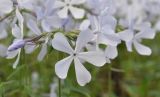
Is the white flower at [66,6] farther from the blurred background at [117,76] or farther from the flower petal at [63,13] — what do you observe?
the blurred background at [117,76]

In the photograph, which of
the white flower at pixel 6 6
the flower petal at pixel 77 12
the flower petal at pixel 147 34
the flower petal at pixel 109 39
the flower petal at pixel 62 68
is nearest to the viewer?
the flower petal at pixel 62 68

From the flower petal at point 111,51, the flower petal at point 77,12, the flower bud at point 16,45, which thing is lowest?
the flower petal at point 77,12

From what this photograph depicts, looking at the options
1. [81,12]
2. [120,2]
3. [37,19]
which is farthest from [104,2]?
[120,2]

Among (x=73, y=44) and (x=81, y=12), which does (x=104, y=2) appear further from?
(x=73, y=44)

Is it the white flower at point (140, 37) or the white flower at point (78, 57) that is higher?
the white flower at point (78, 57)

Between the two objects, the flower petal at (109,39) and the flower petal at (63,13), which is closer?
the flower petal at (109,39)

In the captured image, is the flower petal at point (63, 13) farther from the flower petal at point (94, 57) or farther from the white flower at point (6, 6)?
the flower petal at point (94, 57)

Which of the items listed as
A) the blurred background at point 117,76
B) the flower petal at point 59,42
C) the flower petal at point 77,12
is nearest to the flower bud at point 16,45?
the flower petal at point 59,42

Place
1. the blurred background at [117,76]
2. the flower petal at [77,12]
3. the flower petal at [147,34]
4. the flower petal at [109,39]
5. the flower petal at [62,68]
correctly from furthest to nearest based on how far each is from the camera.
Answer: the blurred background at [117,76] → the flower petal at [77,12] → the flower petal at [147,34] → the flower petal at [109,39] → the flower petal at [62,68]

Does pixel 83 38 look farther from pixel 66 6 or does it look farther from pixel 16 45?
pixel 66 6
